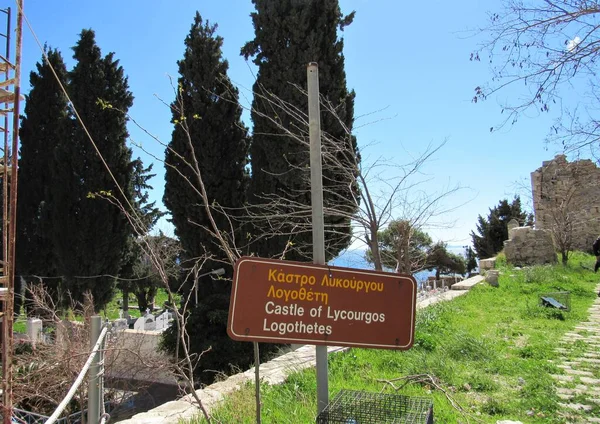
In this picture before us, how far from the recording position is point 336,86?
30.6ft

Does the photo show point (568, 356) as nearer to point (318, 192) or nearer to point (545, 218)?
point (318, 192)

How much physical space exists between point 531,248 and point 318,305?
16.8 metres

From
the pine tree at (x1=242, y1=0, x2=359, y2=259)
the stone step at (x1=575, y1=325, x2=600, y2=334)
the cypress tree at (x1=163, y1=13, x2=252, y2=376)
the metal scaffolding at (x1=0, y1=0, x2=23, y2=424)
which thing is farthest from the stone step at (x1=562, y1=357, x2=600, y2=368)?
the cypress tree at (x1=163, y1=13, x2=252, y2=376)

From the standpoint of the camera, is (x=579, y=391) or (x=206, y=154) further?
(x=206, y=154)

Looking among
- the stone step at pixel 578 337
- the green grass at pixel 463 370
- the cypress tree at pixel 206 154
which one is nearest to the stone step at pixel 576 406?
the green grass at pixel 463 370

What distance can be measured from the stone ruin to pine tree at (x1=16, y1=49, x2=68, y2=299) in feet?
59.7

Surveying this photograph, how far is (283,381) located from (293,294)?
3.22m

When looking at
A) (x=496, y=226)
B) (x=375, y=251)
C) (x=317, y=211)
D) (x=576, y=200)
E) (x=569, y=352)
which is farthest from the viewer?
(x=496, y=226)

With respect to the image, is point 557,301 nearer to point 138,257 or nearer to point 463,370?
point 463,370

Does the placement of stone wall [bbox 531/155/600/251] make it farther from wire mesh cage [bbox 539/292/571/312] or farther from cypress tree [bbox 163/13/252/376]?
cypress tree [bbox 163/13/252/376]

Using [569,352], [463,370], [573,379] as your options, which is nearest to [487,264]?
[569,352]

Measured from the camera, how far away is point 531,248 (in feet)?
52.5

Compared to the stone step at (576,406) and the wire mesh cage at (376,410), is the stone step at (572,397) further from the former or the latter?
the wire mesh cage at (376,410)

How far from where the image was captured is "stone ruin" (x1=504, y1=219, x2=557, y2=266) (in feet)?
51.9
